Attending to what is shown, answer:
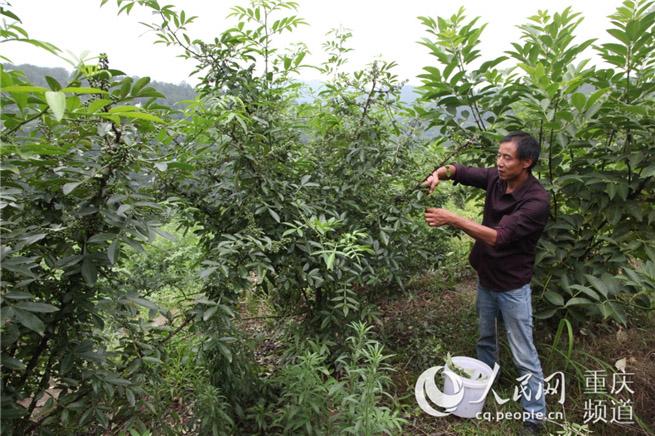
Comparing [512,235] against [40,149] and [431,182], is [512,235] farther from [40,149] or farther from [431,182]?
[40,149]

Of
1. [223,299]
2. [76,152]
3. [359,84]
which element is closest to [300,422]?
[223,299]

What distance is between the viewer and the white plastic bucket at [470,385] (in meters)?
2.28

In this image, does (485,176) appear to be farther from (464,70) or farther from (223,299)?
(223,299)

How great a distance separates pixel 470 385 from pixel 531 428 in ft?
1.30

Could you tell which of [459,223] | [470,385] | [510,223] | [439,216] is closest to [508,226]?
[510,223]

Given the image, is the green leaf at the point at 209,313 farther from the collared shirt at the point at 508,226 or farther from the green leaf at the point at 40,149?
the collared shirt at the point at 508,226

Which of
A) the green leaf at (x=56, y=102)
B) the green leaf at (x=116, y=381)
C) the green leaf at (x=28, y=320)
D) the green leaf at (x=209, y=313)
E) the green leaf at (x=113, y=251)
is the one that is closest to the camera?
the green leaf at (x=56, y=102)

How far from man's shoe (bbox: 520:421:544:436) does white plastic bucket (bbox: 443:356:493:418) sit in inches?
9.5

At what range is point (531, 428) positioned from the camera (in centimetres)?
221

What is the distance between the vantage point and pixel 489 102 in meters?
2.48

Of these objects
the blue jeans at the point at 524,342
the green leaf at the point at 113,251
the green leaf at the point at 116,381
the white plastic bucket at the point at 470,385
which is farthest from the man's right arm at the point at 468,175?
the green leaf at the point at 116,381

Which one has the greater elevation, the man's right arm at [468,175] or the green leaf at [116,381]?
the man's right arm at [468,175]

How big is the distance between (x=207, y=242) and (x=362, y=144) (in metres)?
1.00

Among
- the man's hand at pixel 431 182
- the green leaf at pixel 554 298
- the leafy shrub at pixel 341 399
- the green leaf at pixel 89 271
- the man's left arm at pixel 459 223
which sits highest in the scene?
the man's hand at pixel 431 182
